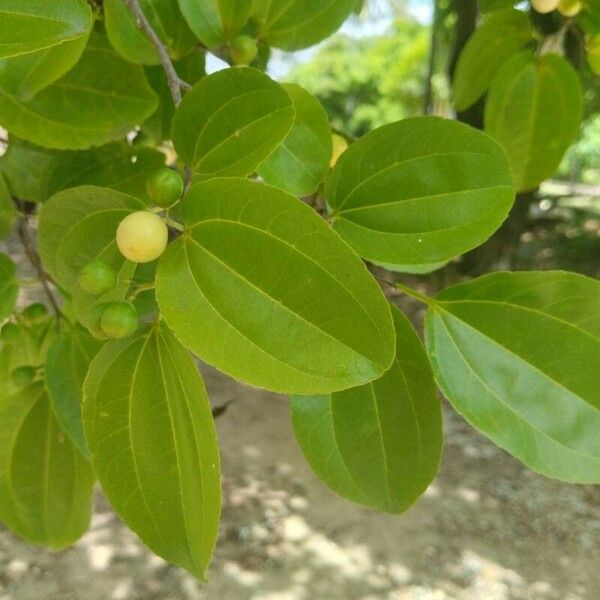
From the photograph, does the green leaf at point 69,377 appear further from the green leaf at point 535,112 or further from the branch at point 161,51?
the green leaf at point 535,112

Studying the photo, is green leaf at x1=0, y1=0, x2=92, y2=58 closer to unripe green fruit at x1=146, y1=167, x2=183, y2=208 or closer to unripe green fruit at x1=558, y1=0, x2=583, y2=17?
unripe green fruit at x1=146, y1=167, x2=183, y2=208

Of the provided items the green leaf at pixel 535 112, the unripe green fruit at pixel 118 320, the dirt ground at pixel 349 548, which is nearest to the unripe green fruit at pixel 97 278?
the unripe green fruit at pixel 118 320

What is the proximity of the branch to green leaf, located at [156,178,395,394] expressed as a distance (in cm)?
13

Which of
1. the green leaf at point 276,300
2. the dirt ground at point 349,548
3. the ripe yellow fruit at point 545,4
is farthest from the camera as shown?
the dirt ground at point 349,548

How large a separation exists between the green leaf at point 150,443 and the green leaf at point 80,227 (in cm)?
7

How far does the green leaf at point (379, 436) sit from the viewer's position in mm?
524

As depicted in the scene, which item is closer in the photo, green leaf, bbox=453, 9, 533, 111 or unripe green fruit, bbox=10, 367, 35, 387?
unripe green fruit, bbox=10, 367, 35, 387

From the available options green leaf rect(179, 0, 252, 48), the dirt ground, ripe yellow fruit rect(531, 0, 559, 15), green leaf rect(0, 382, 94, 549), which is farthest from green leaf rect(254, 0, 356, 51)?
the dirt ground

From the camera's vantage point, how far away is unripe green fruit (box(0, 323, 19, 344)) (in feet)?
2.21

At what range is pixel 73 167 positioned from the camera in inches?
26.9

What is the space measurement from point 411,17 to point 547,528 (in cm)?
476

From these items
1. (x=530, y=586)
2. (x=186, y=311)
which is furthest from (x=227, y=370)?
(x=530, y=586)

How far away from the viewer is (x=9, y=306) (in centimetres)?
65

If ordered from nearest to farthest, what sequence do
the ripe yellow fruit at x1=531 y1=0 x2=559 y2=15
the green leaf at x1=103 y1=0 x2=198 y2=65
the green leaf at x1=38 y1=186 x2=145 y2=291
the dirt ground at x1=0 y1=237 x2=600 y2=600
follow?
1. the green leaf at x1=38 y1=186 x2=145 y2=291
2. the green leaf at x1=103 y1=0 x2=198 y2=65
3. the ripe yellow fruit at x1=531 y1=0 x2=559 y2=15
4. the dirt ground at x1=0 y1=237 x2=600 y2=600
